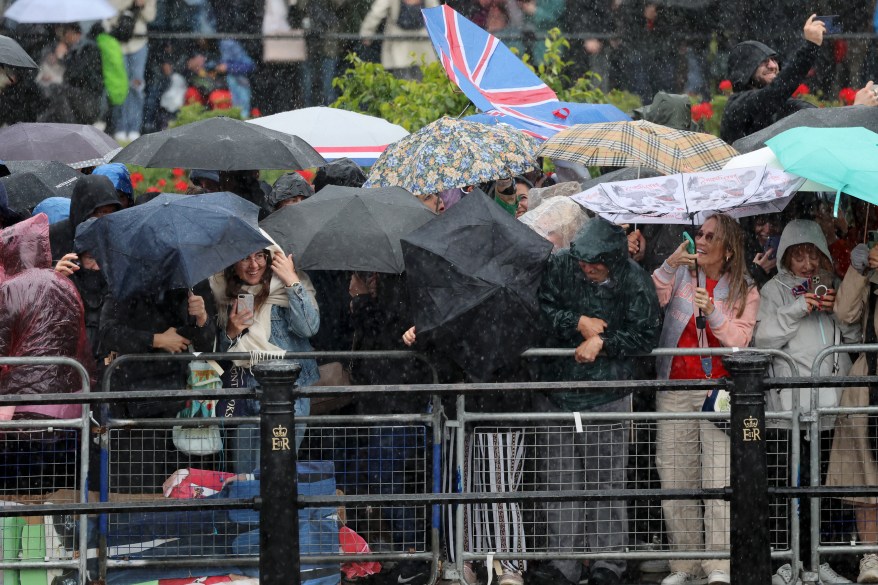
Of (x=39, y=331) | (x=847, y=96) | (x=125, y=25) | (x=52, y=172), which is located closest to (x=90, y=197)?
(x=39, y=331)

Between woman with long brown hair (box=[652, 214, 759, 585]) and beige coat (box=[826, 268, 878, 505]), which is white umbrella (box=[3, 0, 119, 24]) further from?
beige coat (box=[826, 268, 878, 505])

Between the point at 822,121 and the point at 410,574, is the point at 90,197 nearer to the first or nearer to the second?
the point at 410,574

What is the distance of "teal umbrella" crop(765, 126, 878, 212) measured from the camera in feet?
24.2

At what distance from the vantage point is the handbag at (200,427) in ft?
24.9

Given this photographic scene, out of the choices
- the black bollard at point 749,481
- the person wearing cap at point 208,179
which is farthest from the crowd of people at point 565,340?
the person wearing cap at point 208,179

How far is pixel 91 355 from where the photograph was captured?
8.17 m

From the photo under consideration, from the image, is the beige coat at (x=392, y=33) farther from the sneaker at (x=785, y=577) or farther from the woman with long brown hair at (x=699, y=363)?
the sneaker at (x=785, y=577)

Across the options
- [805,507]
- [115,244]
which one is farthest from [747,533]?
[115,244]

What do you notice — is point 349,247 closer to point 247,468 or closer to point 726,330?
point 247,468

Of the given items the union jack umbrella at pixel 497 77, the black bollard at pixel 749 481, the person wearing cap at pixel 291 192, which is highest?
the union jack umbrella at pixel 497 77

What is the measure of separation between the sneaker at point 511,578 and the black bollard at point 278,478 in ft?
5.72

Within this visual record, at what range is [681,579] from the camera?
25.8ft

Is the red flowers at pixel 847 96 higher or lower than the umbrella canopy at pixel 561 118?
higher

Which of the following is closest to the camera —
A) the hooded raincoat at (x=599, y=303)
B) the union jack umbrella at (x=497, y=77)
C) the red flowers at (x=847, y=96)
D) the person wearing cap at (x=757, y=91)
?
the hooded raincoat at (x=599, y=303)
